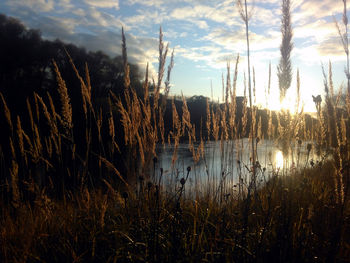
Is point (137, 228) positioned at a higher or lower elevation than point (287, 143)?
lower

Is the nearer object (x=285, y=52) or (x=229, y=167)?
(x=285, y=52)

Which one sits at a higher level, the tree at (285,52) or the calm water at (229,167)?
the tree at (285,52)

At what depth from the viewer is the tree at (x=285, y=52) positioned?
2.59 meters

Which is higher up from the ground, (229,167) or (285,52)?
(285,52)

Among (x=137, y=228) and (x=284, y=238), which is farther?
(x=137, y=228)

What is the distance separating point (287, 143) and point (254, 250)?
1.24 meters

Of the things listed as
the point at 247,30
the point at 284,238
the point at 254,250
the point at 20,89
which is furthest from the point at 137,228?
the point at 20,89

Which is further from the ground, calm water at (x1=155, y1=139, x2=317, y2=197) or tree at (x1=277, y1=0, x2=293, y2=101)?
tree at (x1=277, y1=0, x2=293, y2=101)

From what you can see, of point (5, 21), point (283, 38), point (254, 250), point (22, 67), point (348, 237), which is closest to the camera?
point (254, 250)

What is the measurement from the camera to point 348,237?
5.71ft

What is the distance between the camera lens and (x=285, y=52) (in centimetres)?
267

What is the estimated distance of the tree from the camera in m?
2.59

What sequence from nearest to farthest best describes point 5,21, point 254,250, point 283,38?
point 254,250 → point 283,38 → point 5,21

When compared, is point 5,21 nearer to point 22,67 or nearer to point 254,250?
point 22,67
